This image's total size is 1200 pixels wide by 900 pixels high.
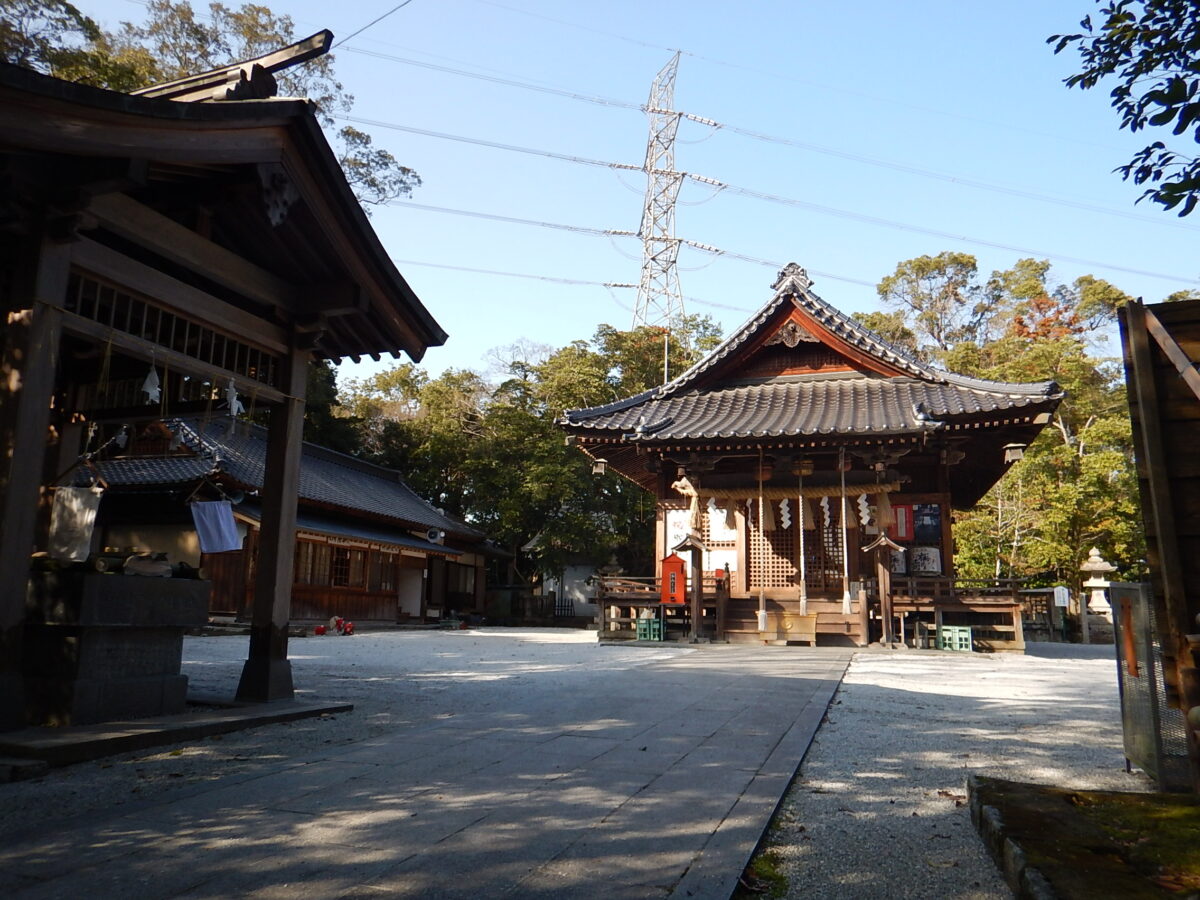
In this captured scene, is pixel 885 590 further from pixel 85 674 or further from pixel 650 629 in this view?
pixel 85 674

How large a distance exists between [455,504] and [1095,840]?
33073 mm

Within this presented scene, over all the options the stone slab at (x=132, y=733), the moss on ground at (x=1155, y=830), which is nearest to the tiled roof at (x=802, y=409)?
the stone slab at (x=132, y=733)

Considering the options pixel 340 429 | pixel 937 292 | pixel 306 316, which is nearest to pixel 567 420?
pixel 306 316

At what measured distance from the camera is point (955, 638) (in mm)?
14562

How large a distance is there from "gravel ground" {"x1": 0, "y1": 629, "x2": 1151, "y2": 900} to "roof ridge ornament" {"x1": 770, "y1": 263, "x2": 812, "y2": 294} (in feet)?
29.9

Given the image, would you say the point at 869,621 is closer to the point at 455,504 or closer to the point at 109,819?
the point at 109,819

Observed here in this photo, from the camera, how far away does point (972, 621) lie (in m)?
17.3

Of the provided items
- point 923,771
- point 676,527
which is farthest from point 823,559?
point 923,771

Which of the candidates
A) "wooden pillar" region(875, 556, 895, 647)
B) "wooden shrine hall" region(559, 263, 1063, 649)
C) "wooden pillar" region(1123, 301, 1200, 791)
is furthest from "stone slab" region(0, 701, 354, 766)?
"wooden pillar" region(875, 556, 895, 647)

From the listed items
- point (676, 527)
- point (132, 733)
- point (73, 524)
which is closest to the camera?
point (132, 733)

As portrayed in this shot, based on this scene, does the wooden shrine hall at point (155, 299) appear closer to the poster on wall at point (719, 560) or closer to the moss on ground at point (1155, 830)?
the moss on ground at point (1155, 830)

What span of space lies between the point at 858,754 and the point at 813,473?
36.5 feet

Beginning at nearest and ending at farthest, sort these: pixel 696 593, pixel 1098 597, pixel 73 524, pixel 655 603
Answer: pixel 73 524 < pixel 696 593 < pixel 655 603 < pixel 1098 597

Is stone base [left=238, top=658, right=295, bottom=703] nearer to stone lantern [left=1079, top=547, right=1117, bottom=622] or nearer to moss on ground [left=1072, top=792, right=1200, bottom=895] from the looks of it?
moss on ground [left=1072, top=792, right=1200, bottom=895]
